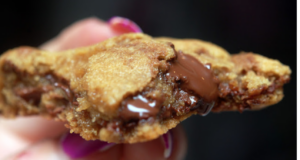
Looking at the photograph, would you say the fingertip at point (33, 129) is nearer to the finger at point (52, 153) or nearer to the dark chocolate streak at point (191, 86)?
the finger at point (52, 153)

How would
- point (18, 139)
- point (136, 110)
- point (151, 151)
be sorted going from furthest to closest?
point (18, 139) → point (151, 151) → point (136, 110)

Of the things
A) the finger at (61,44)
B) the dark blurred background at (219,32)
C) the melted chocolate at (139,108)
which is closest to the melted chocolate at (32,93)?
the finger at (61,44)

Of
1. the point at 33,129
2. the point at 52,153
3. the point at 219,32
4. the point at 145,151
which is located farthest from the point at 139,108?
the point at 219,32

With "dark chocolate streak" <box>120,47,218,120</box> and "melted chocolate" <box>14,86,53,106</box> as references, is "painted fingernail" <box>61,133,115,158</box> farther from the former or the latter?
"dark chocolate streak" <box>120,47,218,120</box>

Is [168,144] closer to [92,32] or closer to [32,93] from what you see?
[32,93]

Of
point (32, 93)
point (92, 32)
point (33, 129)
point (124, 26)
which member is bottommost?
point (33, 129)

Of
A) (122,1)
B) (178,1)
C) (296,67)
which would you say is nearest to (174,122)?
(296,67)

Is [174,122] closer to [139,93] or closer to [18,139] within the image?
[139,93]
